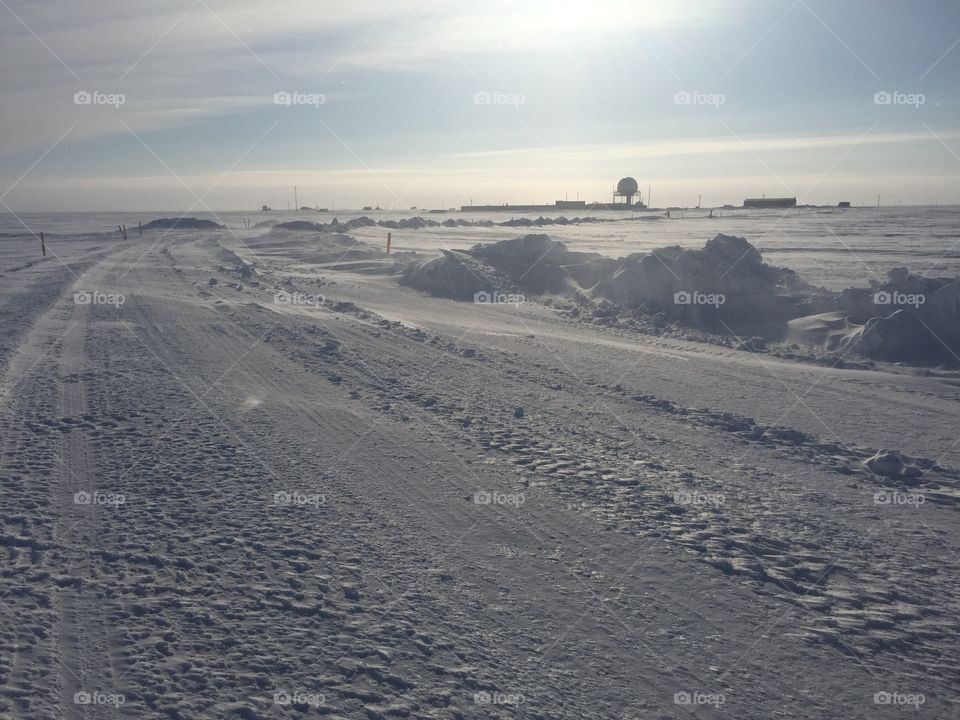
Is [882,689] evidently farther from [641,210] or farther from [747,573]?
[641,210]

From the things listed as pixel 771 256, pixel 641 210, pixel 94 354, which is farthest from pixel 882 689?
pixel 641 210

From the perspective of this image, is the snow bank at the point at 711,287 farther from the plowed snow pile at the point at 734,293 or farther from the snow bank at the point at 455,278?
the snow bank at the point at 455,278

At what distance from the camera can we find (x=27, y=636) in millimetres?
3459

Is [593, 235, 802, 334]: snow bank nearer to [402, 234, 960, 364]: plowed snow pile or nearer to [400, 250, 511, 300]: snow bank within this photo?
[402, 234, 960, 364]: plowed snow pile

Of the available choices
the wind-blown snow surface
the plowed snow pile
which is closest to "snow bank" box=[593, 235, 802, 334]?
the plowed snow pile

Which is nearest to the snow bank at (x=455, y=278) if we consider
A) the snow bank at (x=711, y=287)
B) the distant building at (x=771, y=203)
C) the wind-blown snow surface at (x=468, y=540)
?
the snow bank at (x=711, y=287)

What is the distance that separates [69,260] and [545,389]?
24.6 meters

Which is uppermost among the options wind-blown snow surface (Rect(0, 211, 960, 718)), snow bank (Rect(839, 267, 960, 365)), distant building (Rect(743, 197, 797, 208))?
distant building (Rect(743, 197, 797, 208))

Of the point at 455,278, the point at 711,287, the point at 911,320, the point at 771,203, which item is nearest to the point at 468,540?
the point at 911,320

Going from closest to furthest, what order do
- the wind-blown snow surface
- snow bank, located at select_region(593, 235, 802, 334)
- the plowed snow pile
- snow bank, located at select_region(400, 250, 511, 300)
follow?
the wind-blown snow surface, the plowed snow pile, snow bank, located at select_region(593, 235, 802, 334), snow bank, located at select_region(400, 250, 511, 300)

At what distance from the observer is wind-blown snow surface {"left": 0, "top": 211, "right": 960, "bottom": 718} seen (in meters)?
3.30

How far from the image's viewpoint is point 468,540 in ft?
15.5

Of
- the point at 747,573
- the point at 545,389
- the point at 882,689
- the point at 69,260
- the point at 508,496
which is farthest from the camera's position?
the point at 69,260

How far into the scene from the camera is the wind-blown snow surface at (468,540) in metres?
3.30
